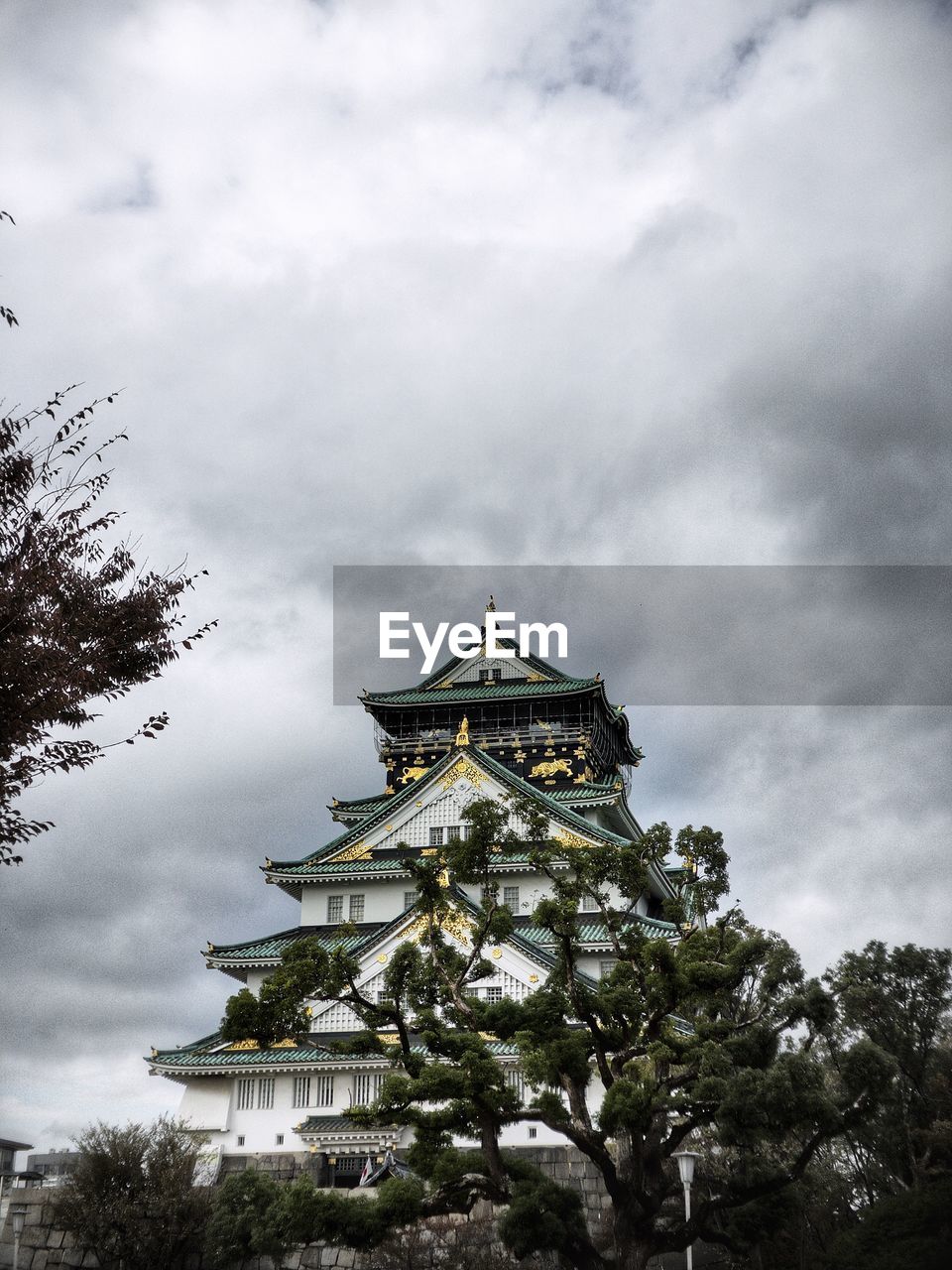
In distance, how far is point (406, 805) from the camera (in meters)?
46.2

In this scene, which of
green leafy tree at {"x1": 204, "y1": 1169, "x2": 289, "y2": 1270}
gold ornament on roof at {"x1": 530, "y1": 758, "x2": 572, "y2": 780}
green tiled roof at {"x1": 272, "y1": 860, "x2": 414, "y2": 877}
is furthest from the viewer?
gold ornament on roof at {"x1": 530, "y1": 758, "x2": 572, "y2": 780}

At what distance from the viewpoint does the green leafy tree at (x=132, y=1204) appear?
97.2 ft

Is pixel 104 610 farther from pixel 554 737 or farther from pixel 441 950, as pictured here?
pixel 554 737

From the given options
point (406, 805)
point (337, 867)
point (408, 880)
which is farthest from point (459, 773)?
point (337, 867)

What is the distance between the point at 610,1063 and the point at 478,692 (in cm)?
2970

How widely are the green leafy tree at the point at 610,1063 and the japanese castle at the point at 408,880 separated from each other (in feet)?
5.73

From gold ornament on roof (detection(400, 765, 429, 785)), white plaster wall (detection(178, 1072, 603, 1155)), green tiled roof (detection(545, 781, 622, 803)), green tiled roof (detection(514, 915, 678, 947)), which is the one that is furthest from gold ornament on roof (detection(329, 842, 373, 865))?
white plaster wall (detection(178, 1072, 603, 1155))

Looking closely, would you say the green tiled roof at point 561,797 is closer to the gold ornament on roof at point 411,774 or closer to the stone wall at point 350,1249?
the gold ornament on roof at point 411,774

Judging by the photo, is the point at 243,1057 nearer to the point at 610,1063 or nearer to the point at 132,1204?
the point at 132,1204

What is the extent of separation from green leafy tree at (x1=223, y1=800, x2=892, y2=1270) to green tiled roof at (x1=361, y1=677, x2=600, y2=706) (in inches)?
1010

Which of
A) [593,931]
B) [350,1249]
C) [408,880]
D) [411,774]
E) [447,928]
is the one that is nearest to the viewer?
[350,1249]

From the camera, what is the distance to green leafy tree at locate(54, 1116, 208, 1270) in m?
29.6

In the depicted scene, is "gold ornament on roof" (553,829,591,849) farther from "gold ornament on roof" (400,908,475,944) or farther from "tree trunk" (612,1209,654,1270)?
"tree trunk" (612,1209,654,1270)

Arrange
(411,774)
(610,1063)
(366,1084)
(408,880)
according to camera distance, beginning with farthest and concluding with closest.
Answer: (411,774), (408,880), (366,1084), (610,1063)
